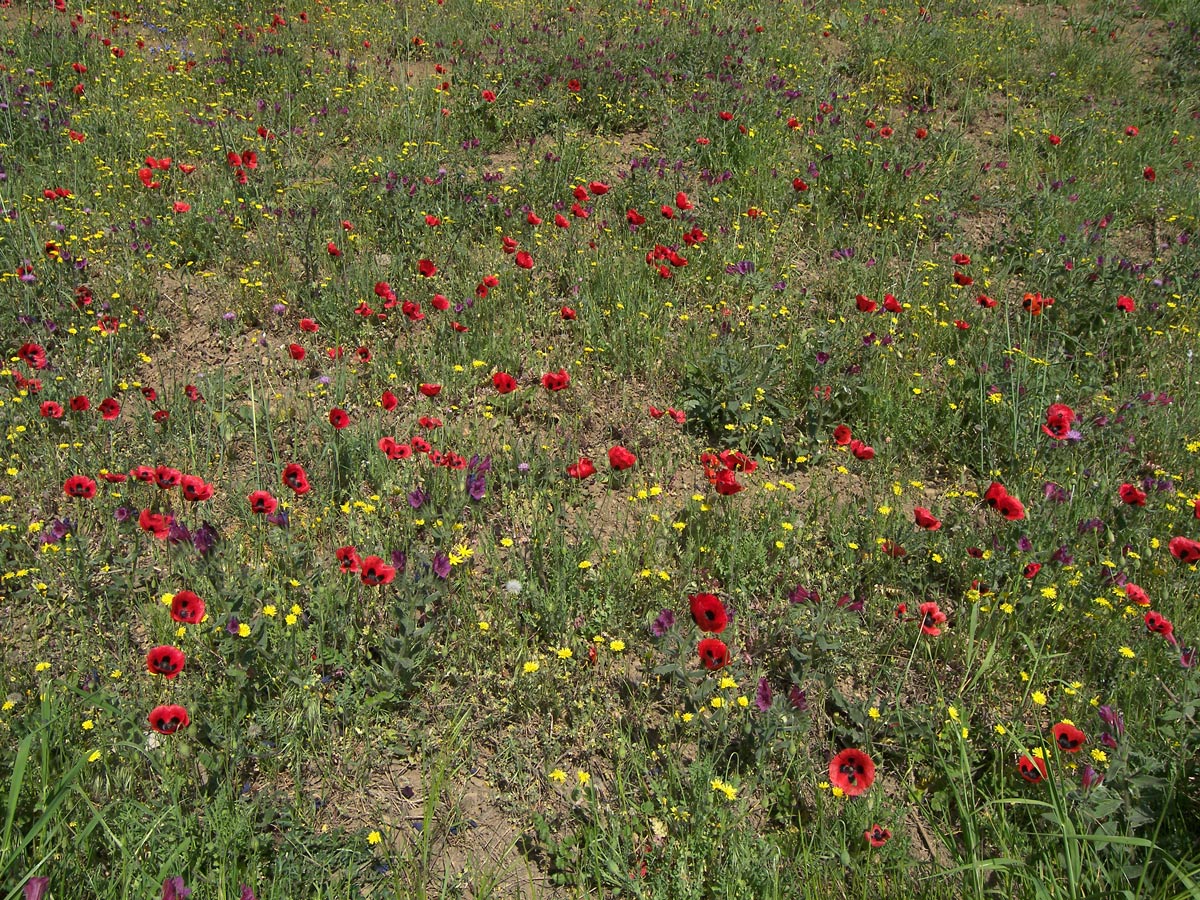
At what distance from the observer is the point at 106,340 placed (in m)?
4.20

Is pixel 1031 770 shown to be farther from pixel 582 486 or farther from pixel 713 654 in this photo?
pixel 582 486

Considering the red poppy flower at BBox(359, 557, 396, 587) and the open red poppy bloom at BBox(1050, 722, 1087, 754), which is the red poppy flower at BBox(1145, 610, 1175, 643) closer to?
the open red poppy bloom at BBox(1050, 722, 1087, 754)

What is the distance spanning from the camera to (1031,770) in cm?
238

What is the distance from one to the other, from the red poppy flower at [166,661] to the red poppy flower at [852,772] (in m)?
1.88

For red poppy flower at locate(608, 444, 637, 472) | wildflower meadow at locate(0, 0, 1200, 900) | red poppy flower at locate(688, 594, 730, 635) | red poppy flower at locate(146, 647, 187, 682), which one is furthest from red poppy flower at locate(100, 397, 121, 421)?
red poppy flower at locate(688, 594, 730, 635)

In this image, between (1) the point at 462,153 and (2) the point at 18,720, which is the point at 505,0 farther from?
(2) the point at 18,720

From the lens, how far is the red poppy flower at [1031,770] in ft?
7.68

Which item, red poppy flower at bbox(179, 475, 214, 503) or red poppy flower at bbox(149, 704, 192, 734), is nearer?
red poppy flower at bbox(149, 704, 192, 734)

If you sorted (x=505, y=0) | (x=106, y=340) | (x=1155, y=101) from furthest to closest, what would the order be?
1. (x=505, y=0)
2. (x=1155, y=101)
3. (x=106, y=340)

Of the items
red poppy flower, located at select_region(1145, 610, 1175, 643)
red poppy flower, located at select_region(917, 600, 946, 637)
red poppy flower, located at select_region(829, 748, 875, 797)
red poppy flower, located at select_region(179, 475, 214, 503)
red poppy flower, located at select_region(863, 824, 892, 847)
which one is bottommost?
red poppy flower, located at select_region(863, 824, 892, 847)

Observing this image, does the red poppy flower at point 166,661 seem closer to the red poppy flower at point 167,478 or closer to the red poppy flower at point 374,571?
the red poppy flower at point 374,571

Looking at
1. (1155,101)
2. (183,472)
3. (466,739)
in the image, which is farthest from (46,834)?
(1155,101)

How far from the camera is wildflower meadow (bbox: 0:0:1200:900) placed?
7.79 feet

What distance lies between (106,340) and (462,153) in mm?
2804
